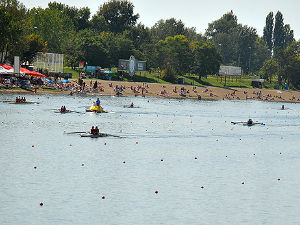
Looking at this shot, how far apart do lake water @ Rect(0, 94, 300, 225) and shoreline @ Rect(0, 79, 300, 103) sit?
157ft

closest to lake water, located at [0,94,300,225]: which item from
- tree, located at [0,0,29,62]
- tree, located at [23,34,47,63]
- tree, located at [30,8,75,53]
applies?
tree, located at [0,0,29,62]

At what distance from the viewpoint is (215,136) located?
3147 inches

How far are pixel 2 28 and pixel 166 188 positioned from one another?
97.5m

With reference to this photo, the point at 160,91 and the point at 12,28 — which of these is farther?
the point at 160,91

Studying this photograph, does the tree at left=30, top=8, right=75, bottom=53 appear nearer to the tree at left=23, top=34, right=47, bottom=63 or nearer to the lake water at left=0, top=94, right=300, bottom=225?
the tree at left=23, top=34, right=47, bottom=63

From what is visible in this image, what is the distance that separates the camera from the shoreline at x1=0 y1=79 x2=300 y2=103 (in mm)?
140750

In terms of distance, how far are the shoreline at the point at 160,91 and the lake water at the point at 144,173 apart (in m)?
48.0

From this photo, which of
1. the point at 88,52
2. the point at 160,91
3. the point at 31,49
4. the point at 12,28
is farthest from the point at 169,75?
the point at 12,28

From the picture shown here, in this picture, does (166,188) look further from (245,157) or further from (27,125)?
(27,125)

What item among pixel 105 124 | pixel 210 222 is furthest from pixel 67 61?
pixel 210 222

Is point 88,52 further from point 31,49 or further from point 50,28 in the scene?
point 31,49

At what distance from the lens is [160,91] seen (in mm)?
161875

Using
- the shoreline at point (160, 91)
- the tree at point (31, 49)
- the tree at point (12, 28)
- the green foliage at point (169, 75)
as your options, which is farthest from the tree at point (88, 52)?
the tree at point (12, 28)

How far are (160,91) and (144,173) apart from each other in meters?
113
